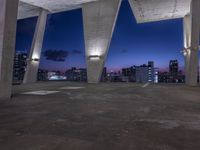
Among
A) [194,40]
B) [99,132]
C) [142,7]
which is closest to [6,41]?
[99,132]

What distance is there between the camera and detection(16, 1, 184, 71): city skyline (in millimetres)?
50562

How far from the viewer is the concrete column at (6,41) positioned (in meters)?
7.09

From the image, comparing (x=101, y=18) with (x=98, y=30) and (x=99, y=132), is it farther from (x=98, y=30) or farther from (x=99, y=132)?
(x=99, y=132)

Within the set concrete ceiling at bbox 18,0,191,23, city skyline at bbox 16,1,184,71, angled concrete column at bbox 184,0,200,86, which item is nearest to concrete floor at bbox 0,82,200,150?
angled concrete column at bbox 184,0,200,86

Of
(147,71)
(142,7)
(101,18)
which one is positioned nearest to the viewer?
(101,18)

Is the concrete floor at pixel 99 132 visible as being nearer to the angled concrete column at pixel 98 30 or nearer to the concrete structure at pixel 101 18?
the concrete structure at pixel 101 18

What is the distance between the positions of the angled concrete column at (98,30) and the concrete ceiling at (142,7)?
1.45 m

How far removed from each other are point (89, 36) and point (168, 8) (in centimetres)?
905

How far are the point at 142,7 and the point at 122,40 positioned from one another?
1339 inches

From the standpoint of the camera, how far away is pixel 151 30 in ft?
172

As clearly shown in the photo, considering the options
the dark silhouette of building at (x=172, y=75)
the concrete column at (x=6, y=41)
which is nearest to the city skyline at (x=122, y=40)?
the dark silhouette of building at (x=172, y=75)

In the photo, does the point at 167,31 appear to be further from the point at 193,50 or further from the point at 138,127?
the point at 138,127

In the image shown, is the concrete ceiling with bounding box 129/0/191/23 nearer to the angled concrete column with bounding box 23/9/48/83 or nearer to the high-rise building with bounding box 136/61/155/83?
the angled concrete column with bounding box 23/9/48/83

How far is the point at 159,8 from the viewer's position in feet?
65.6
